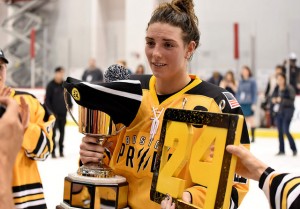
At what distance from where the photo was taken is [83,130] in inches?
57.1

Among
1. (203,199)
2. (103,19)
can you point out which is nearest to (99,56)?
(103,19)

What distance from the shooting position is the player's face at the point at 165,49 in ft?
5.00

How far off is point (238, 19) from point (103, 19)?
407 cm

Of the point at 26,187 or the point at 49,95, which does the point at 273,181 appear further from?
the point at 49,95

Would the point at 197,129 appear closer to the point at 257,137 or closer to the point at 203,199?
the point at 203,199

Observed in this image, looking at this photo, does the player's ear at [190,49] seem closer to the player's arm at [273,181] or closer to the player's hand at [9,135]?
the player's arm at [273,181]

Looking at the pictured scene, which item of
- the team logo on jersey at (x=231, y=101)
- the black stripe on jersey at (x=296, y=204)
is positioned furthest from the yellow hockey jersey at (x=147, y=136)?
the black stripe on jersey at (x=296, y=204)

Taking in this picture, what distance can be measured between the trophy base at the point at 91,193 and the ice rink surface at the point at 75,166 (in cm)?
182

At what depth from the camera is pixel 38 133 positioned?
206cm

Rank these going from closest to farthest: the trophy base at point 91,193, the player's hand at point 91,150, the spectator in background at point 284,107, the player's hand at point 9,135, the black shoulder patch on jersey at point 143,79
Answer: the player's hand at point 9,135 → the trophy base at point 91,193 → the player's hand at point 91,150 → the black shoulder patch on jersey at point 143,79 → the spectator in background at point 284,107

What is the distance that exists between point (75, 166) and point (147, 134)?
499 centimetres

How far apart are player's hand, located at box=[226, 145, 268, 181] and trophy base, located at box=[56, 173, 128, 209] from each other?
36 cm

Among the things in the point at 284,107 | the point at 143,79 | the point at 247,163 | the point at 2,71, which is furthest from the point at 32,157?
the point at 284,107

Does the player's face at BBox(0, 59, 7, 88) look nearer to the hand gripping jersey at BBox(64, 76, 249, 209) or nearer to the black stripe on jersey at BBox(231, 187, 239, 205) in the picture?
the hand gripping jersey at BBox(64, 76, 249, 209)
